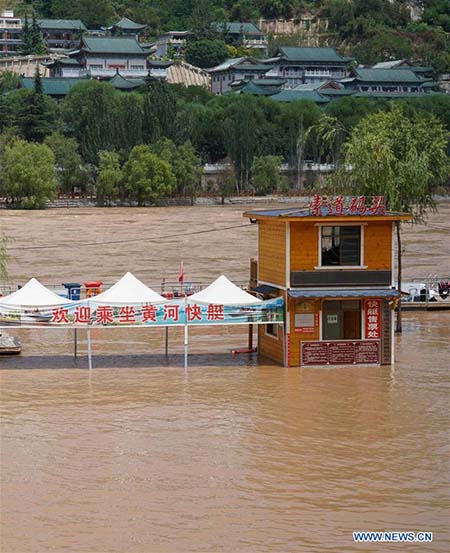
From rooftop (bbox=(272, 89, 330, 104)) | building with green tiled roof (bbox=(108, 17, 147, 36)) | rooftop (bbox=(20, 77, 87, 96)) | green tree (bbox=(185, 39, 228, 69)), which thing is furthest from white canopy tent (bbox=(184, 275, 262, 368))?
building with green tiled roof (bbox=(108, 17, 147, 36))

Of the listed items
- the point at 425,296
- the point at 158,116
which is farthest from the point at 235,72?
the point at 425,296

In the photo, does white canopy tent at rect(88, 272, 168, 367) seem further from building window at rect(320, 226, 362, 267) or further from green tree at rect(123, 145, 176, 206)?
green tree at rect(123, 145, 176, 206)

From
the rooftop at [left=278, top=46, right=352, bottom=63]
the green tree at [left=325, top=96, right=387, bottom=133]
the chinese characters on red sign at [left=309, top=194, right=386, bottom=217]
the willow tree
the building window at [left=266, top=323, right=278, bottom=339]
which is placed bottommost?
the building window at [left=266, top=323, right=278, bottom=339]

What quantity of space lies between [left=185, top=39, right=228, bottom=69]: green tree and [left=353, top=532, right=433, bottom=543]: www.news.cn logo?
152633 mm

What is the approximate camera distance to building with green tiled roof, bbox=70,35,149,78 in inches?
5871

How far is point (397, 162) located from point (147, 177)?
58.7 metres

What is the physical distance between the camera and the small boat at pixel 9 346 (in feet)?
96.7

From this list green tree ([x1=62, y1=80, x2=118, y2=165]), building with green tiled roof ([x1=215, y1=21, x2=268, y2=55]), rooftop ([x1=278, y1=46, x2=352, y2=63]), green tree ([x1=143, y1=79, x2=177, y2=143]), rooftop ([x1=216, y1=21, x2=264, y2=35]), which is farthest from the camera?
rooftop ([x1=216, y1=21, x2=264, y2=35])

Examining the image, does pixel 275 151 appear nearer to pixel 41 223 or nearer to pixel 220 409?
pixel 41 223

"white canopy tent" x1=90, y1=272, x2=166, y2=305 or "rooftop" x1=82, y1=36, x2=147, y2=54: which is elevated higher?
"rooftop" x1=82, y1=36, x2=147, y2=54

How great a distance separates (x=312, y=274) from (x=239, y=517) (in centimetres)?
1051

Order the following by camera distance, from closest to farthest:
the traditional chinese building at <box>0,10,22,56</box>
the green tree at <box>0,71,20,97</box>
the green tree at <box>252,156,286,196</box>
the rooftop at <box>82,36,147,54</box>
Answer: the green tree at <box>252,156,286,196</box> < the green tree at <box>0,71,20,97</box> < the rooftop at <box>82,36,147,54</box> < the traditional chinese building at <box>0,10,22,56</box>

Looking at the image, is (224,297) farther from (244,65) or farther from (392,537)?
(244,65)

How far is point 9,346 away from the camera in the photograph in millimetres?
29562
